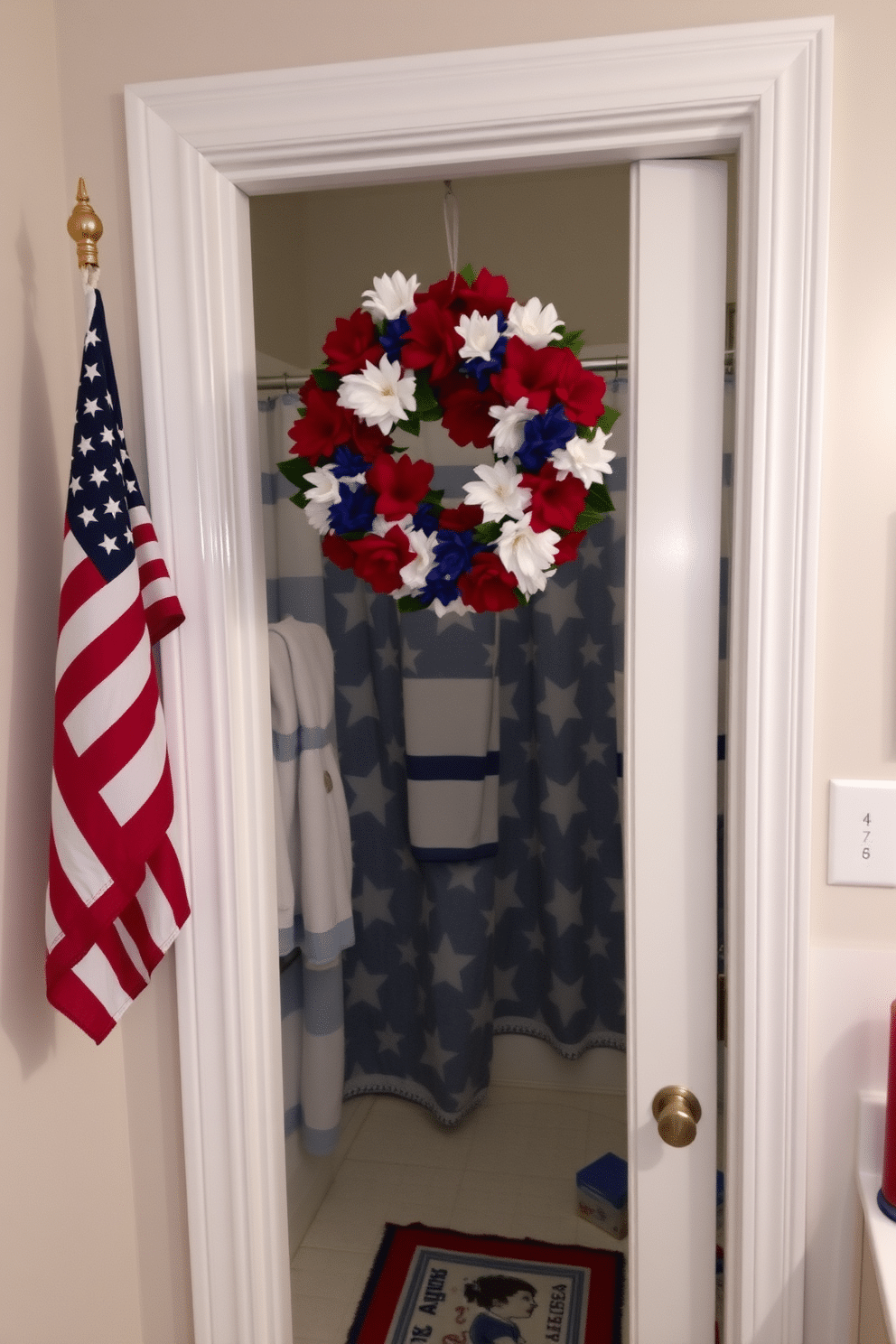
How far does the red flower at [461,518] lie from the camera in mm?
984

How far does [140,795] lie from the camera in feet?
3.59

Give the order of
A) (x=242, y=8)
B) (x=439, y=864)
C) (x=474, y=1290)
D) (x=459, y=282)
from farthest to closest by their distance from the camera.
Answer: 1. (x=439, y=864)
2. (x=474, y=1290)
3. (x=242, y=8)
4. (x=459, y=282)

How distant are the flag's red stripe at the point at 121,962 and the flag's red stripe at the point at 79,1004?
0.13 feet

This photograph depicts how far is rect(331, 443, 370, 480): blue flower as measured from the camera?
98cm

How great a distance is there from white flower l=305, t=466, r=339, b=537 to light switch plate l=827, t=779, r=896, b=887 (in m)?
0.63

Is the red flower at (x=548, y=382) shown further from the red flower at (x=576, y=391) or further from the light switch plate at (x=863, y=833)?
the light switch plate at (x=863, y=833)

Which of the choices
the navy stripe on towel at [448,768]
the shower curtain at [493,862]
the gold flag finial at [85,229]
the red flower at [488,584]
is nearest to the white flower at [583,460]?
the red flower at [488,584]

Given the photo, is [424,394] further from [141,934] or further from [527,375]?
[141,934]

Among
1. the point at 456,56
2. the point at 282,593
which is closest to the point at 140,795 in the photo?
the point at 456,56

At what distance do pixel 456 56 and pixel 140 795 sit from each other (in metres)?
0.86

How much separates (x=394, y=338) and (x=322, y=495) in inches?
6.6

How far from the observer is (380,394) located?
0.96 metres

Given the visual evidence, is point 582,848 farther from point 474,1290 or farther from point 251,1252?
point 251,1252

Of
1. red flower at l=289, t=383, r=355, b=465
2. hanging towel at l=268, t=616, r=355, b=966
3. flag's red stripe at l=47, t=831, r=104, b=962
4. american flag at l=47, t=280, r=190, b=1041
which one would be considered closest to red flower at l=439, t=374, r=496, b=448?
red flower at l=289, t=383, r=355, b=465
